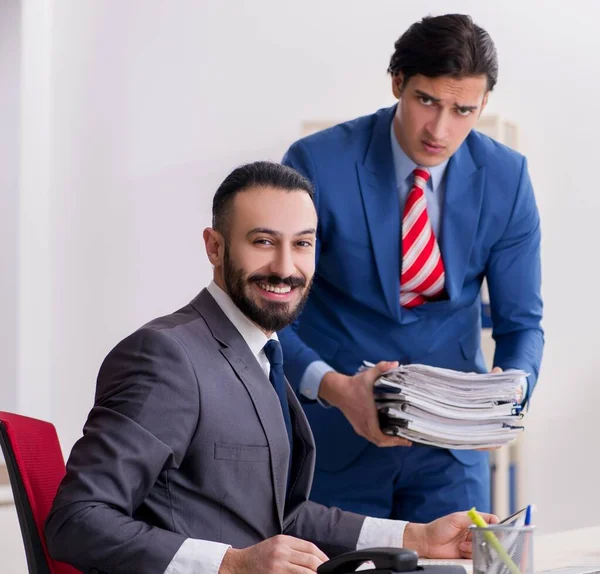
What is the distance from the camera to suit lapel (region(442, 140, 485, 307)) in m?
2.12

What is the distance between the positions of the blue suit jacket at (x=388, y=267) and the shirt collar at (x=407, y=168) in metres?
0.02

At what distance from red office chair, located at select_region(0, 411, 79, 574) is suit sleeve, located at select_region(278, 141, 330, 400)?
0.70 m

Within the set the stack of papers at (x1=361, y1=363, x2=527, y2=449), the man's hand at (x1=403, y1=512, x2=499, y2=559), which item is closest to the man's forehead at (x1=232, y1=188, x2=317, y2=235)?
the stack of papers at (x1=361, y1=363, x2=527, y2=449)

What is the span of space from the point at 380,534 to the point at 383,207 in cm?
78

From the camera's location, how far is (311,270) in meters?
1.64

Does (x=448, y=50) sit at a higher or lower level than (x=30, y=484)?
higher

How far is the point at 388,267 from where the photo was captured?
Result: 211 cm

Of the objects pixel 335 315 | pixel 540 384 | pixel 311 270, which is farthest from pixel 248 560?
pixel 540 384

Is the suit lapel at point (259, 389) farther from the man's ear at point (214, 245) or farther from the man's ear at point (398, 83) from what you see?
the man's ear at point (398, 83)

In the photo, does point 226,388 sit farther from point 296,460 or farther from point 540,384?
point 540,384

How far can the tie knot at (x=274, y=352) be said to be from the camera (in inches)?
62.7

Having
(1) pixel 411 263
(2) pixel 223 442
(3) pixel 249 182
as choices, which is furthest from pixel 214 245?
(1) pixel 411 263

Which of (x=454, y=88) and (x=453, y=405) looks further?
(x=454, y=88)

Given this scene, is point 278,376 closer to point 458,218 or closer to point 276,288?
point 276,288
